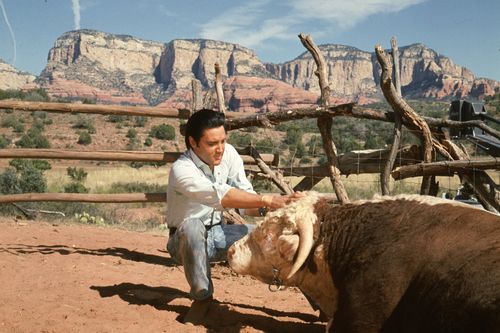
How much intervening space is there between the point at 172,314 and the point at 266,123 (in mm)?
3143

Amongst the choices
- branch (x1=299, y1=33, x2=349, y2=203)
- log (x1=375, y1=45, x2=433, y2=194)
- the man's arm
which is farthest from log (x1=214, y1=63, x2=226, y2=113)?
the man's arm

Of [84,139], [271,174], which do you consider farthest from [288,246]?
[84,139]

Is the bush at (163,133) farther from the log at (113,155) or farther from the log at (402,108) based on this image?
the log at (402,108)

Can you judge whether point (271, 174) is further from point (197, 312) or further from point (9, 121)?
point (9, 121)

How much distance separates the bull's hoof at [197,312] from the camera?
4016 mm

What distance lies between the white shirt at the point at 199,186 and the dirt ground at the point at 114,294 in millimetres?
699

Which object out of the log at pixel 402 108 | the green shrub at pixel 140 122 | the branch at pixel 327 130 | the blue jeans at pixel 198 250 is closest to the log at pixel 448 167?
the log at pixel 402 108

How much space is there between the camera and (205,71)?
440 feet

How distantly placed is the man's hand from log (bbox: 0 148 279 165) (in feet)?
12.1

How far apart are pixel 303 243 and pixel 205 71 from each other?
438 ft

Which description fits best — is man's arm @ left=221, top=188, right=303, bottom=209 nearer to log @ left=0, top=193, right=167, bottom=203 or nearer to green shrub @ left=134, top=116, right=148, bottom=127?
log @ left=0, top=193, right=167, bottom=203

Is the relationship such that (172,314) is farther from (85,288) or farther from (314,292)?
(314,292)

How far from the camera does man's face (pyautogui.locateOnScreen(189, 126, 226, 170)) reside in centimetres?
412

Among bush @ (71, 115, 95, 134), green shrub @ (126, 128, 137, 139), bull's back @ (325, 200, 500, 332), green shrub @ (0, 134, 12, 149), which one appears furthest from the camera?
bush @ (71, 115, 95, 134)
